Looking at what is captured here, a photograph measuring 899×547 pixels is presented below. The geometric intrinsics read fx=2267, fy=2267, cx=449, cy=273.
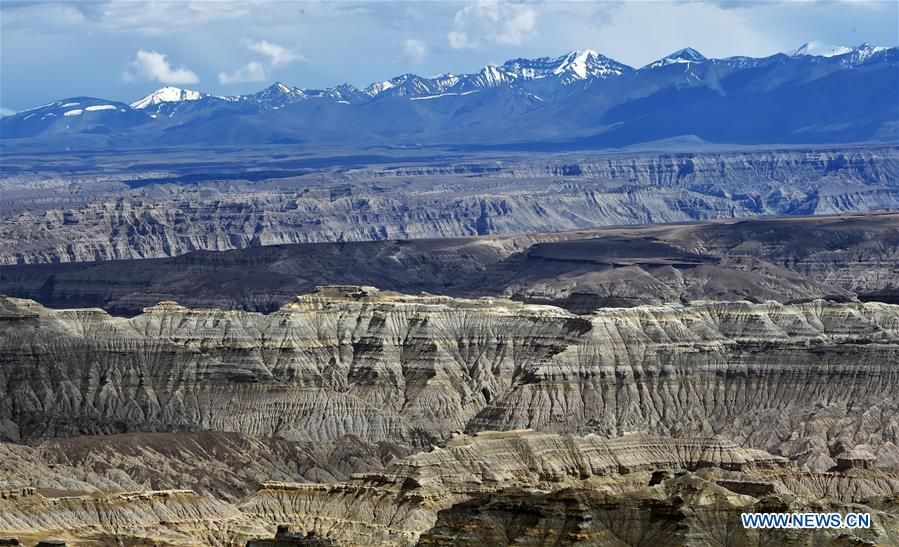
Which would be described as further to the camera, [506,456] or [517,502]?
[506,456]

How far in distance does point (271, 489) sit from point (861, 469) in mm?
39900

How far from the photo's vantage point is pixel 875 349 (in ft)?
649

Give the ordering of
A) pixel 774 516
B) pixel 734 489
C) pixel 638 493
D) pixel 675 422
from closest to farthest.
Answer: pixel 774 516
pixel 638 493
pixel 734 489
pixel 675 422

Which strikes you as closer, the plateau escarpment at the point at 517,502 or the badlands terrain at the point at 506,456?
the plateau escarpment at the point at 517,502

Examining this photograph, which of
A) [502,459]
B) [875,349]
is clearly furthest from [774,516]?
[875,349]

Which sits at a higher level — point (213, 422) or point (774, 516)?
point (774, 516)

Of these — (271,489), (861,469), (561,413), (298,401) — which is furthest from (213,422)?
(861,469)

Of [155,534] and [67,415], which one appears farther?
[67,415]

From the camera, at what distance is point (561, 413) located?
616 ft

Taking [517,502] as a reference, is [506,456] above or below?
below

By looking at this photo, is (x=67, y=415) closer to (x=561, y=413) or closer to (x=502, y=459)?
(x=561, y=413)

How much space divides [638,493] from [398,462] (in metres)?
34.5

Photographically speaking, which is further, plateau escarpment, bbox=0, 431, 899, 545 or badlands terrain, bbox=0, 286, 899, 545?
badlands terrain, bbox=0, 286, 899, 545

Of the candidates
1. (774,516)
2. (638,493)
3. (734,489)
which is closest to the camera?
(774,516)
